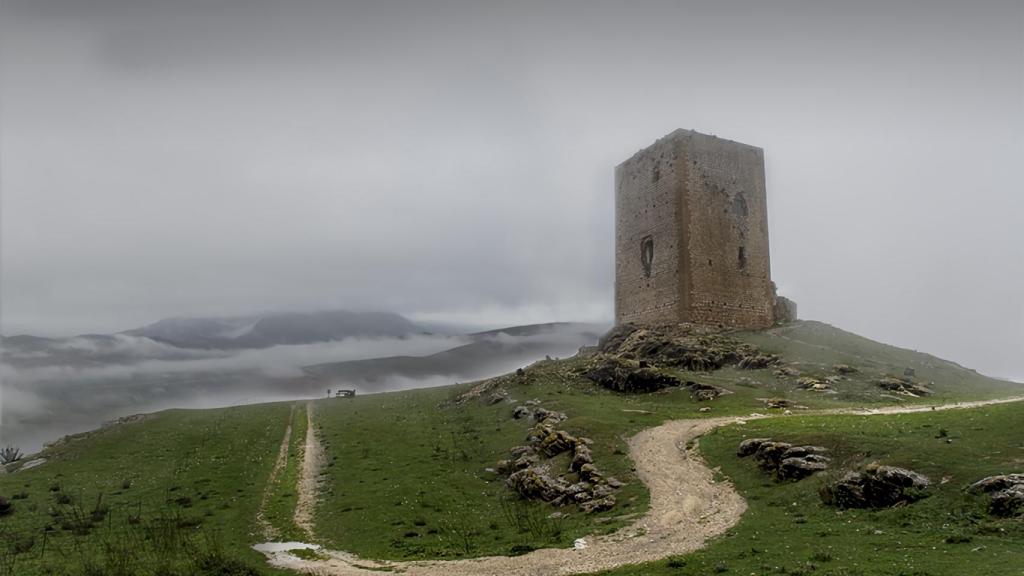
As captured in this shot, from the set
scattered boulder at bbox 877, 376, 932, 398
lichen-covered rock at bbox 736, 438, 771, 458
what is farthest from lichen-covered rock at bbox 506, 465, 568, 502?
scattered boulder at bbox 877, 376, 932, 398

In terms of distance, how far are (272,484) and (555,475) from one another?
16.6m

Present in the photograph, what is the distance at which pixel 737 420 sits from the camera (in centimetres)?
3600

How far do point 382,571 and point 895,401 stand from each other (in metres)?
35.7

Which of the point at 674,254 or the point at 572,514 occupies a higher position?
the point at 674,254

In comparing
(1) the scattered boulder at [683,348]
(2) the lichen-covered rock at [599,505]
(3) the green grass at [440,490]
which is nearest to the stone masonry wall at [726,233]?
(1) the scattered boulder at [683,348]

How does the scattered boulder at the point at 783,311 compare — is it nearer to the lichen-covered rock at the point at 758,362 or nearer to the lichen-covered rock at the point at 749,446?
the lichen-covered rock at the point at 758,362

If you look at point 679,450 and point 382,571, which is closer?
point 382,571

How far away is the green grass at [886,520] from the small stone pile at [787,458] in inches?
19.1

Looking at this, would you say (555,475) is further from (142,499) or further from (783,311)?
(783,311)

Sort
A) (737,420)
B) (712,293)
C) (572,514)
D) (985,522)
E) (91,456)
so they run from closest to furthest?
(985,522), (572,514), (737,420), (91,456), (712,293)

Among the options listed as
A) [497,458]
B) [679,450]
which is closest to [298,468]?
[497,458]

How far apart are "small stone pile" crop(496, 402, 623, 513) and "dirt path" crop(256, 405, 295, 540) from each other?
11369 mm

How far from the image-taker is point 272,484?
115 ft

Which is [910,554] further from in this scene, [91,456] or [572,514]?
[91,456]
